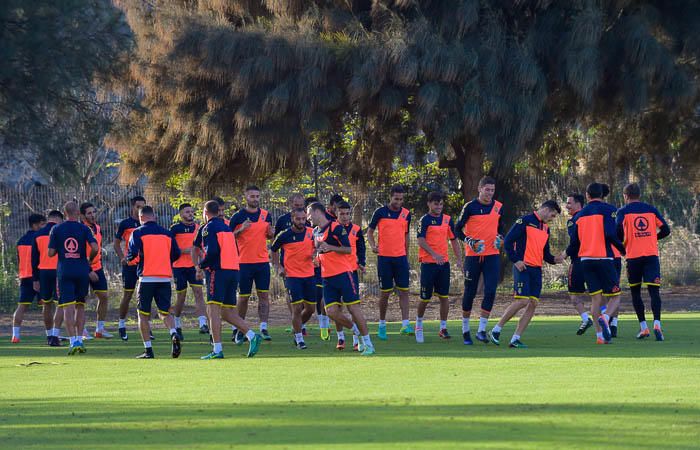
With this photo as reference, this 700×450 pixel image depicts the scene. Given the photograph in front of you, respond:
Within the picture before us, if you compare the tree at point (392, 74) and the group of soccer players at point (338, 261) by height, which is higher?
the tree at point (392, 74)

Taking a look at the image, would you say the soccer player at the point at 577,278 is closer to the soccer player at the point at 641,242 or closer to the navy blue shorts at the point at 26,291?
the soccer player at the point at 641,242

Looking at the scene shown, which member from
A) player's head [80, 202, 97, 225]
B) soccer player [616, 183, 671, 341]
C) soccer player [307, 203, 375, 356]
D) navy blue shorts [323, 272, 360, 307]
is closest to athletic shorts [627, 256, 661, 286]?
soccer player [616, 183, 671, 341]

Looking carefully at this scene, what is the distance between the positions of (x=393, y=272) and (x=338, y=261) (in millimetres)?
3577

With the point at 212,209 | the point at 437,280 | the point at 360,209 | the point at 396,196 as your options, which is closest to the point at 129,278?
the point at 212,209

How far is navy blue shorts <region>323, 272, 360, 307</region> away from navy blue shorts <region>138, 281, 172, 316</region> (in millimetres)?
2323

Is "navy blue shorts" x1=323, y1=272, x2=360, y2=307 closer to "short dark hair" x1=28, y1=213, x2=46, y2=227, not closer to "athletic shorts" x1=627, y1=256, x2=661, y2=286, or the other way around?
"athletic shorts" x1=627, y1=256, x2=661, y2=286

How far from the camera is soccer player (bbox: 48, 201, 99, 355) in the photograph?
54.6ft

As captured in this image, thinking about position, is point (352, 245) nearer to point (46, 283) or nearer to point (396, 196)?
point (396, 196)

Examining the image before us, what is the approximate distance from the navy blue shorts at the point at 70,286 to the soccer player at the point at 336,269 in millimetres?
3969

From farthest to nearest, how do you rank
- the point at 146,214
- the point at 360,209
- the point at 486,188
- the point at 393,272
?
the point at 360,209, the point at 393,272, the point at 486,188, the point at 146,214

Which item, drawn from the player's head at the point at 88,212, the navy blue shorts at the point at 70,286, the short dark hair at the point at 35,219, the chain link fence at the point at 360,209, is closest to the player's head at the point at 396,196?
the navy blue shorts at the point at 70,286

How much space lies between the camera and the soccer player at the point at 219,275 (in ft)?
49.4

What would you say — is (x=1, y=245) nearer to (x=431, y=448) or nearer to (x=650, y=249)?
(x=650, y=249)

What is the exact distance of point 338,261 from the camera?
15.1 m
